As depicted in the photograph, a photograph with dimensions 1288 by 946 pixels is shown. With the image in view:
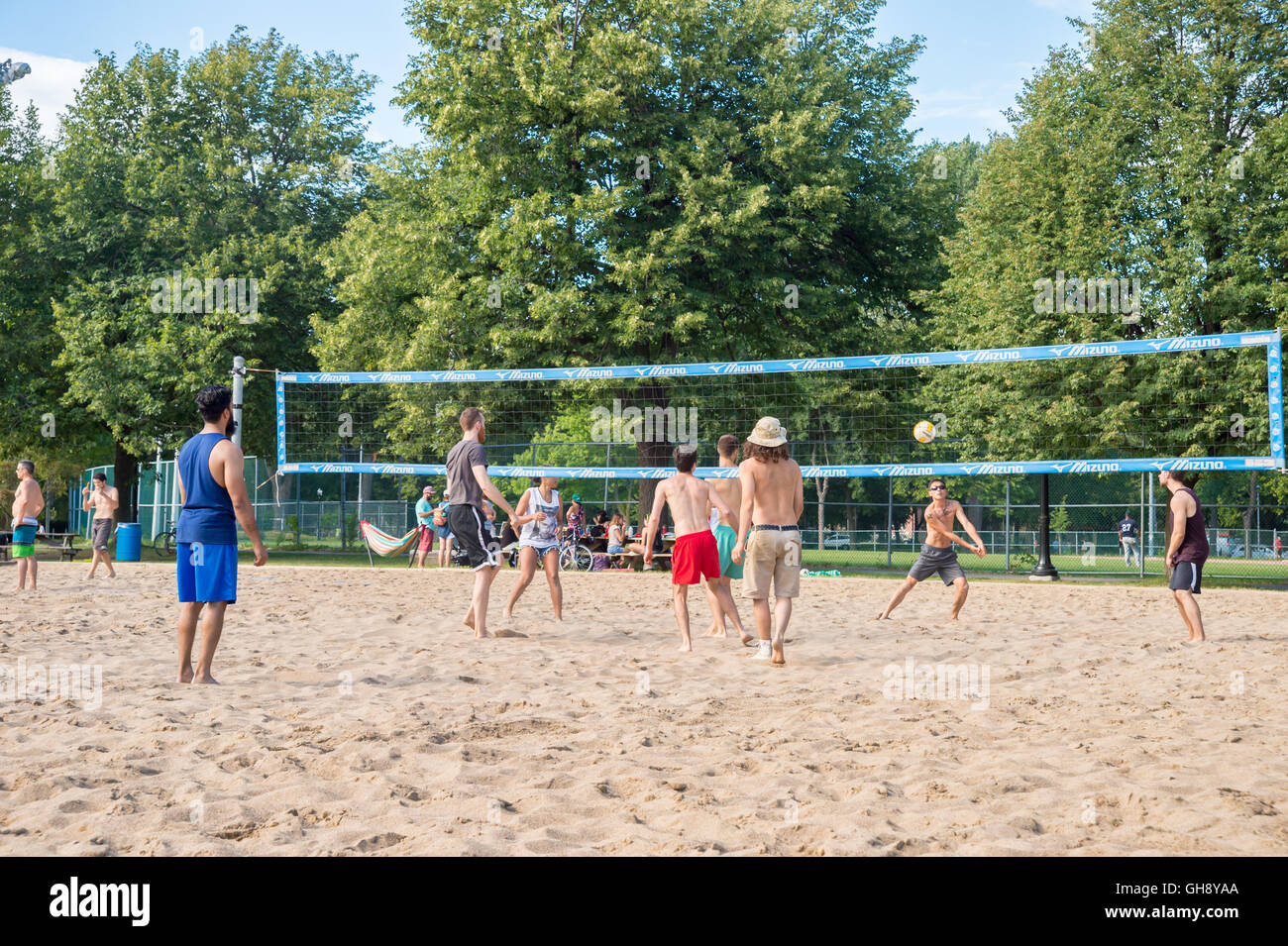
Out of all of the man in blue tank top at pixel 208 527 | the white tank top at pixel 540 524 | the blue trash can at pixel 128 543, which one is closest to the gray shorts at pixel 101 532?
the blue trash can at pixel 128 543

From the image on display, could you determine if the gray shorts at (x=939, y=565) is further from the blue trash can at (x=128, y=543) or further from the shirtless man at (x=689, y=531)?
the blue trash can at (x=128, y=543)

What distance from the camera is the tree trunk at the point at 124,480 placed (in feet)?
89.8

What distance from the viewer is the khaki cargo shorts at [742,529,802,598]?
24.1 ft

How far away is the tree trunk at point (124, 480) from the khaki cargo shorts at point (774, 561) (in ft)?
78.9

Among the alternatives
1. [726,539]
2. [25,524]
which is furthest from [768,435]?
[25,524]

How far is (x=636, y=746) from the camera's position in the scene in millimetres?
4797

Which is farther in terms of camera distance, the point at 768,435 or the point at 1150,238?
the point at 1150,238

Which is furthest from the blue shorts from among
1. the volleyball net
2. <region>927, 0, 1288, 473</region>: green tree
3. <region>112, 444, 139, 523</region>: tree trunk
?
<region>112, 444, 139, 523</region>: tree trunk

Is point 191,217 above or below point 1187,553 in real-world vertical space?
above

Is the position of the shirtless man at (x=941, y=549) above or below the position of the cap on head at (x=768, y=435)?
below

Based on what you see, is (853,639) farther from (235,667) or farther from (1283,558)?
(1283,558)

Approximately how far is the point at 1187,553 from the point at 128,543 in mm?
19087

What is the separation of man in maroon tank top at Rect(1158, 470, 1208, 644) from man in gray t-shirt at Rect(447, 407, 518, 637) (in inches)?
218

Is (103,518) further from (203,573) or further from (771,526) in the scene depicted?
(771,526)
